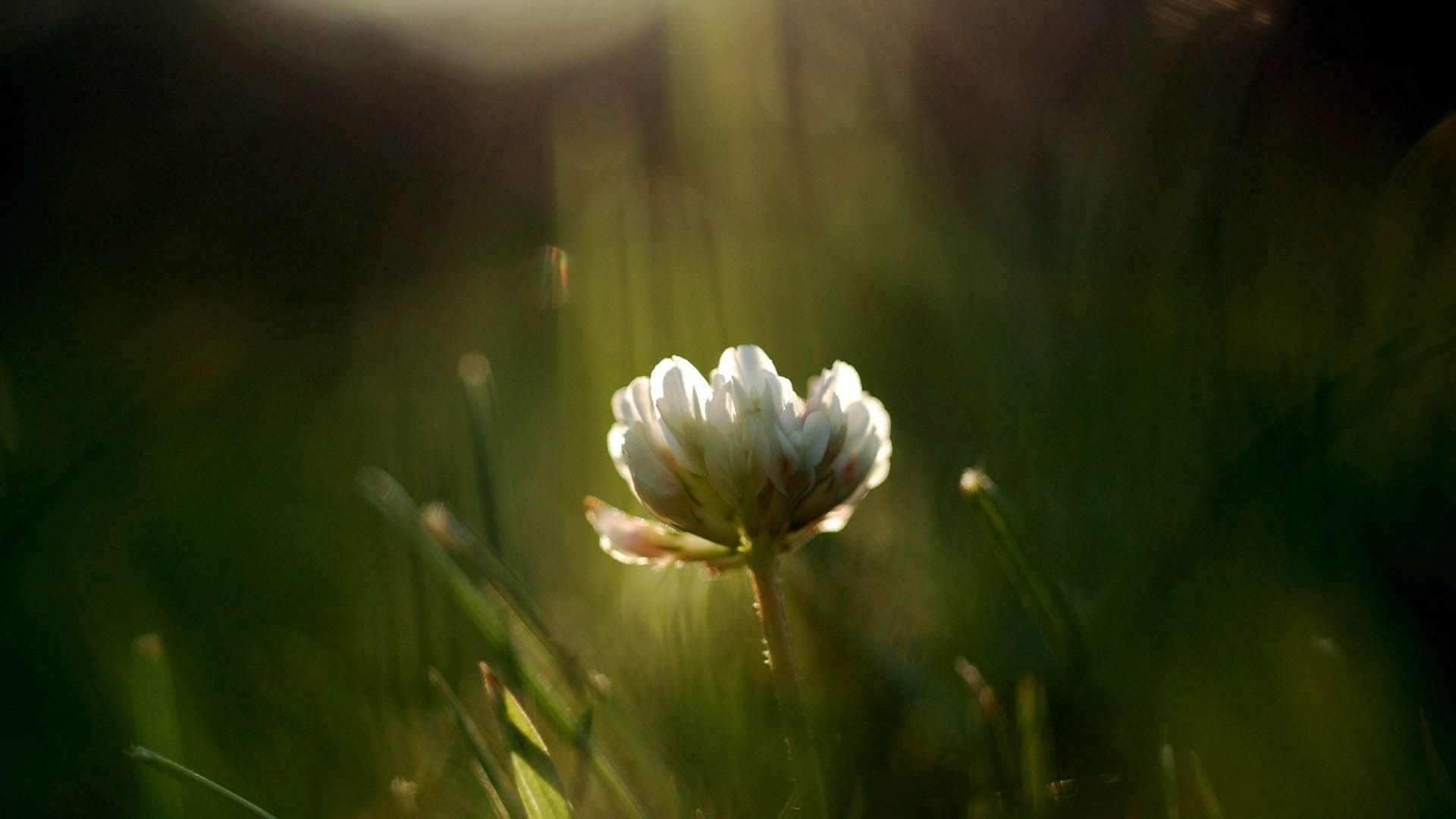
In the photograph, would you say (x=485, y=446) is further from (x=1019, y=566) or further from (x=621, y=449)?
(x=1019, y=566)

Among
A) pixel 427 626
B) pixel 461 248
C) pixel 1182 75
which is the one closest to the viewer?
pixel 427 626

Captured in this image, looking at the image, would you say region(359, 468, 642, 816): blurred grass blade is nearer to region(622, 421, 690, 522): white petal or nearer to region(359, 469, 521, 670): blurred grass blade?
region(359, 469, 521, 670): blurred grass blade

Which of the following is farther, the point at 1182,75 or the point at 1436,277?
the point at 1182,75

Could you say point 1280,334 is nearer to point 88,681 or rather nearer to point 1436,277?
point 1436,277

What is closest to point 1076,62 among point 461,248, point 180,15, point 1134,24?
point 1134,24

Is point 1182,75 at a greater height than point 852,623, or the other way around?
point 1182,75

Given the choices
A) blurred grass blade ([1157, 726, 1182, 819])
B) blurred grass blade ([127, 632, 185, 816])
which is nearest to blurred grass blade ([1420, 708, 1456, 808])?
blurred grass blade ([1157, 726, 1182, 819])

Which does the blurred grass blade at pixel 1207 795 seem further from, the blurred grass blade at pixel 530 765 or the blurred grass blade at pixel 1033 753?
the blurred grass blade at pixel 530 765

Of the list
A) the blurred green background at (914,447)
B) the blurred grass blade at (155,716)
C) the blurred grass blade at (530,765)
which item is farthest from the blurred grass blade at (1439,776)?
the blurred grass blade at (155,716)
